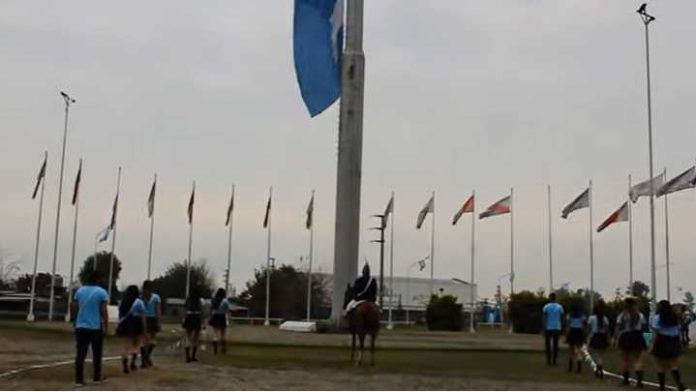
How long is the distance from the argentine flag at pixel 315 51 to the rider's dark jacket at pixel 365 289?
74.5 ft

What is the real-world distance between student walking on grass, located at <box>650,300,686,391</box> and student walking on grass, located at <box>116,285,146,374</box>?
31.2ft

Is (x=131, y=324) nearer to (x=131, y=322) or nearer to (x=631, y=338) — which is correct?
(x=131, y=322)

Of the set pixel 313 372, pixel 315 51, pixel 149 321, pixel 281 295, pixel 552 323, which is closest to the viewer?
pixel 313 372

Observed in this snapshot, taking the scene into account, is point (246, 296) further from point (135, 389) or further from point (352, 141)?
point (135, 389)

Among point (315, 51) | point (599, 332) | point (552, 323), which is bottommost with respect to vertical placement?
point (599, 332)

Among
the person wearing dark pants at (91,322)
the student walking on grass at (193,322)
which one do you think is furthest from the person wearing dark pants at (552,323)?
the person wearing dark pants at (91,322)

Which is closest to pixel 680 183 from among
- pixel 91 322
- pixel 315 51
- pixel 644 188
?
pixel 644 188

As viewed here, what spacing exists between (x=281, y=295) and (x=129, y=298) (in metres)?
83.9

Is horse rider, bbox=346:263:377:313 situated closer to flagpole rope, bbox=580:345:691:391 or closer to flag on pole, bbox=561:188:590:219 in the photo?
flagpole rope, bbox=580:345:691:391

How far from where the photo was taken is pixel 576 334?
2203cm

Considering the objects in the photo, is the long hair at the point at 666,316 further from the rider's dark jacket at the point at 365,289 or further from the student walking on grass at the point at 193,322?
the student walking on grass at the point at 193,322

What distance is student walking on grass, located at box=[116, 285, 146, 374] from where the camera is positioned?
60.2 ft

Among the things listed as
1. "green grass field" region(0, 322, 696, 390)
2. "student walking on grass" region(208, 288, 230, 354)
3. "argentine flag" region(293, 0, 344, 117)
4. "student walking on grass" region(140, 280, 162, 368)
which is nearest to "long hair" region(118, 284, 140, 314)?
"student walking on grass" region(140, 280, 162, 368)

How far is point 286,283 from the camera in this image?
10362cm
